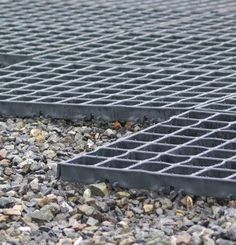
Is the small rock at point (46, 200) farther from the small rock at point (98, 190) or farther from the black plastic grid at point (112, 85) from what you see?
the black plastic grid at point (112, 85)

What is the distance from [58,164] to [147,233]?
0.63 meters

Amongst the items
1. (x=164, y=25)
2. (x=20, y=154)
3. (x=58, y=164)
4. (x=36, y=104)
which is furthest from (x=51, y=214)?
(x=164, y=25)

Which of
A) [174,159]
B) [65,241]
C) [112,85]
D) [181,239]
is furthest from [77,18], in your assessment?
[181,239]

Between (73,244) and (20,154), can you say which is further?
(20,154)

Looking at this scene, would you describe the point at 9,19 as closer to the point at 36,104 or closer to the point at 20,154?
the point at 36,104

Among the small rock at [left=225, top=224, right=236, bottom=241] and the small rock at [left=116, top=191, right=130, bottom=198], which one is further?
the small rock at [left=116, top=191, right=130, bottom=198]

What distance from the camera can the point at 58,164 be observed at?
361 cm

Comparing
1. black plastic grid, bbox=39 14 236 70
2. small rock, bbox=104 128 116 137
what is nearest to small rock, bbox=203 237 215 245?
small rock, bbox=104 128 116 137

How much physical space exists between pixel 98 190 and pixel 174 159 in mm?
389

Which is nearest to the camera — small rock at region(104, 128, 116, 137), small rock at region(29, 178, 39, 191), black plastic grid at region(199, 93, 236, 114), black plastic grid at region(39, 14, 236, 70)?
small rock at region(29, 178, 39, 191)

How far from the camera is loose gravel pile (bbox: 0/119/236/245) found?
10.1 feet

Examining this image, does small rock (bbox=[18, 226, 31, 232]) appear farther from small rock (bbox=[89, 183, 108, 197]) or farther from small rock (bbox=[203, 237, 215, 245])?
small rock (bbox=[203, 237, 215, 245])

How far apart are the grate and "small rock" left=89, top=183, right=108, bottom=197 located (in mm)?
60

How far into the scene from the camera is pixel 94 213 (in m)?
3.30
